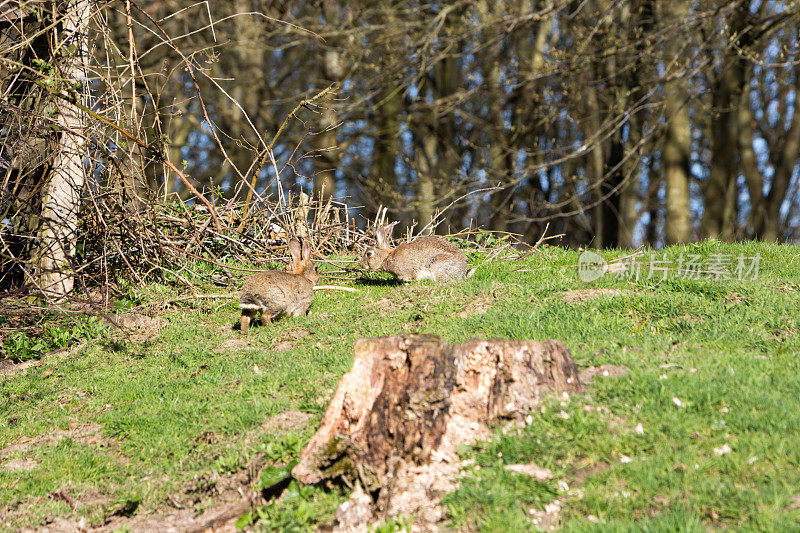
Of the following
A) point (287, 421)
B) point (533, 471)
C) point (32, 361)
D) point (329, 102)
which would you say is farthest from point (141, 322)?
point (329, 102)

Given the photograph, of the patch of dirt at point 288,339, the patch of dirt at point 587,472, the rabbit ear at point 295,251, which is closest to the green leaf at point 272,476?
the patch of dirt at point 587,472

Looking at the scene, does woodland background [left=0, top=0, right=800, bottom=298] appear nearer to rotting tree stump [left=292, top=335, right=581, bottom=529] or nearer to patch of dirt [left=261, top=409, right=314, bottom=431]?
patch of dirt [left=261, top=409, right=314, bottom=431]

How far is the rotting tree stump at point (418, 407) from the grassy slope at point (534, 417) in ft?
0.68

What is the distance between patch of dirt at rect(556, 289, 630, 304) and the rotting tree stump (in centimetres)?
264

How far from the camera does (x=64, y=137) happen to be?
9148mm

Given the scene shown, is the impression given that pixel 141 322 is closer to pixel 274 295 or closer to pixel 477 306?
pixel 274 295

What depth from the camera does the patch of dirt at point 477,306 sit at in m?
7.53

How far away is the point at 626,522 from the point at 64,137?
846 cm

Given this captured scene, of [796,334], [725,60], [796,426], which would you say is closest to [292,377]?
[796,426]

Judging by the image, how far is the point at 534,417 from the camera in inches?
183

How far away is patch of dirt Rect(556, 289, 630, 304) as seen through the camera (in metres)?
7.50

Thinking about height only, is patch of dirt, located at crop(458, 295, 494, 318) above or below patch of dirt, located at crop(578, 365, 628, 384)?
above

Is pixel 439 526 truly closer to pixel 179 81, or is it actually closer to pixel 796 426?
pixel 796 426

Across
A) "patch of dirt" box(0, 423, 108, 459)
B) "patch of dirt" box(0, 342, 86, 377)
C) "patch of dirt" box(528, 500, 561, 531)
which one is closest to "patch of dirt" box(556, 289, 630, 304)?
"patch of dirt" box(528, 500, 561, 531)
